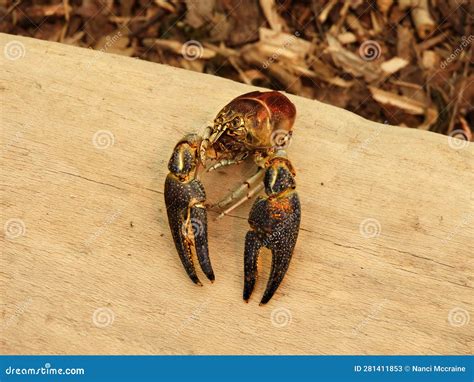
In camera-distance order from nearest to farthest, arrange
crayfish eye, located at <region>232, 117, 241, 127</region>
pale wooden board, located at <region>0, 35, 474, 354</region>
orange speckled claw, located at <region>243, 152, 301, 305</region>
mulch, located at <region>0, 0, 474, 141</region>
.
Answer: orange speckled claw, located at <region>243, 152, 301, 305</region> → pale wooden board, located at <region>0, 35, 474, 354</region> → crayfish eye, located at <region>232, 117, 241, 127</region> → mulch, located at <region>0, 0, 474, 141</region>

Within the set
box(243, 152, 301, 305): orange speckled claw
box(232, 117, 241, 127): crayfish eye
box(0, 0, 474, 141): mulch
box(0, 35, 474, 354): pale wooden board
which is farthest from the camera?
box(0, 0, 474, 141): mulch

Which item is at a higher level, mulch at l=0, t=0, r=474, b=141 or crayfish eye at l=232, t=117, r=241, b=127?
crayfish eye at l=232, t=117, r=241, b=127

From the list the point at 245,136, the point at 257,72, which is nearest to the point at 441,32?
the point at 257,72

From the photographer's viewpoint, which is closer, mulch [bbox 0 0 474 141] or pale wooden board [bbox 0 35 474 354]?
pale wooden board [bbox 0 35 474 354]

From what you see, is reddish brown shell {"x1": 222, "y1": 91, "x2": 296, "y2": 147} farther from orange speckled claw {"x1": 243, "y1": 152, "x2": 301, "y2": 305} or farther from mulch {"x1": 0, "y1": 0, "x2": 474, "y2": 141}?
mulch {"x1": 0, "y1": 0, "x2": 474, "y2": 141}

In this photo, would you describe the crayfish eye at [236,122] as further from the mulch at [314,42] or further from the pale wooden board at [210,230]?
the mulch at [314,42]

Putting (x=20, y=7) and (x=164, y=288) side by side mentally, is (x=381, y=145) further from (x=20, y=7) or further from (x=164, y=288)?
(x=20, y=7)

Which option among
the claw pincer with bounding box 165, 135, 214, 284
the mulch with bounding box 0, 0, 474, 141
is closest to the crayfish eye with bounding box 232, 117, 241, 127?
the claw pincer with bounding box 165, 135, 214, 284

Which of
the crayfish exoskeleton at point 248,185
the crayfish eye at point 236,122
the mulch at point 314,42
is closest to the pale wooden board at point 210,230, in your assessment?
the crayfish exoskeleton at point 248,185
